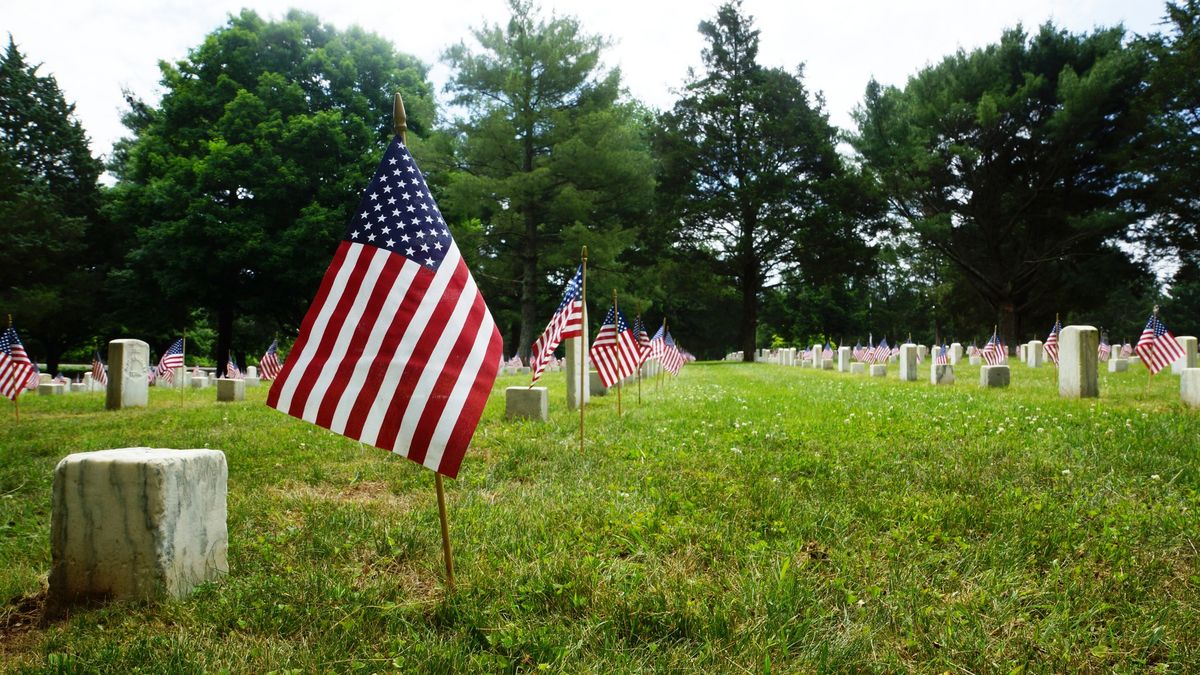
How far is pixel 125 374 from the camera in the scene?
11906 mm

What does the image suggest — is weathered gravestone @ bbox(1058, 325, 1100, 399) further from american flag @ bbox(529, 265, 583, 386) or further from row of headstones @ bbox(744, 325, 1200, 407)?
american flag @ bbox(529, 265, 583, 386)

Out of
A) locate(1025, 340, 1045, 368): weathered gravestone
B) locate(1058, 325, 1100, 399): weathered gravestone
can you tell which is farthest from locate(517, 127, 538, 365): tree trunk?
locate(1058, 325, 1100, 399): weathered gravestone

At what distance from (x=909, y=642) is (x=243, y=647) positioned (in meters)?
2.56

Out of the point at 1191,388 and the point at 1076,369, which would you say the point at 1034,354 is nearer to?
the point at 1076,369

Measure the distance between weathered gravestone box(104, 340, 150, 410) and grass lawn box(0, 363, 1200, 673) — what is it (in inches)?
261

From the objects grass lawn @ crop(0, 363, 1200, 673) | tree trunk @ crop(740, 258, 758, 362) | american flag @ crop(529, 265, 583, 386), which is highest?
tree trunk @ crop(740, 258, 758, 362)

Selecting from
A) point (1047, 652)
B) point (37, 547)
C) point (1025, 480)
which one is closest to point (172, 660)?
point (37, 547)

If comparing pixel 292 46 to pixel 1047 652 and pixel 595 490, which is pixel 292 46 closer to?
pixel 595 490

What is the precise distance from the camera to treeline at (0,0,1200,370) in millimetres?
26172

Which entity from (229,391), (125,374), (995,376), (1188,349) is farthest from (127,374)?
(1188,349)

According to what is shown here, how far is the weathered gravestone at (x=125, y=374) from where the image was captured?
11.8m

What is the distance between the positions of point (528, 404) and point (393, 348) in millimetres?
6155

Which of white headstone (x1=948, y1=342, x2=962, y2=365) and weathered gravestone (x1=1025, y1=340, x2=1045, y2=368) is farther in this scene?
white headstone (x1=948, y1=342, x2=962, y2=365)

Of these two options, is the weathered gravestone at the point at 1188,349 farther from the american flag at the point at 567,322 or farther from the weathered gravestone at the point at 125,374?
the weathered gravestone at the point at 125,374
